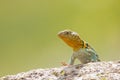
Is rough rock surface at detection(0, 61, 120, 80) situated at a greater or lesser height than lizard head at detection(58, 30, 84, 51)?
lesser

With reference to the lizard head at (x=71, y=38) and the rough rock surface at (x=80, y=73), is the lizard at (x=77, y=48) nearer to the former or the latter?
the lizard head at (x=71, y=38)

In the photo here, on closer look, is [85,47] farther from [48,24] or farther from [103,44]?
[48,24]

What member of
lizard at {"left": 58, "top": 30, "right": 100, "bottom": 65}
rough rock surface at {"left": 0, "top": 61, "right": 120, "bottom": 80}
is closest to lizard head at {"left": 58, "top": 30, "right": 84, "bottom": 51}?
lizard at {"left": 58, "top": 30, "right": 100, "bottom": 65}

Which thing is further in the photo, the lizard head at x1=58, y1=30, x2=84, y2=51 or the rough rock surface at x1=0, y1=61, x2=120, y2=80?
the lizard head at x1=58, y1=30, x2=84, y2=51

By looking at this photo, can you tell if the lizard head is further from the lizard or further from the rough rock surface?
the rough rock surface

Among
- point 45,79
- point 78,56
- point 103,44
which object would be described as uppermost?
point 103,44

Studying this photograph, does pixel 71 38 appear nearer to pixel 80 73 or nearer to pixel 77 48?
pixel 77 48

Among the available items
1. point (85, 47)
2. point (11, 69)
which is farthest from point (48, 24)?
point (85, 47)
